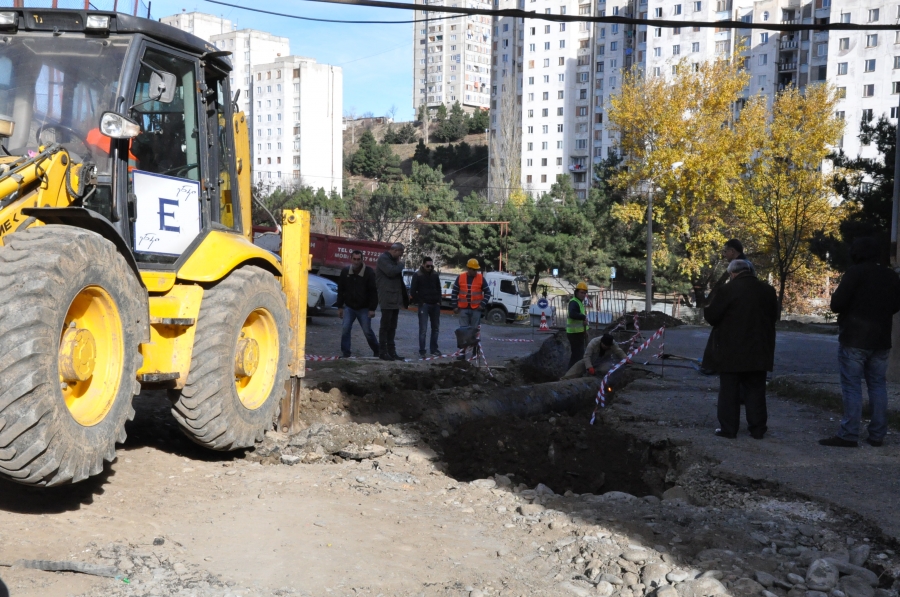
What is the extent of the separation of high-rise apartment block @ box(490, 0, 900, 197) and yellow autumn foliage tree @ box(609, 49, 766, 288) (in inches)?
358

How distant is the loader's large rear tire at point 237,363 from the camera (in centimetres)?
577

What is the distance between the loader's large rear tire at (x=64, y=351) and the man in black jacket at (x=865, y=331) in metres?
5.92

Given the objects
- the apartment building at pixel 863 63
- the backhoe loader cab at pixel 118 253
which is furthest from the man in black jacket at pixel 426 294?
the apartment building at pixel 863 63

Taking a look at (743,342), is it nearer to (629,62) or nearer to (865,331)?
(865,331)

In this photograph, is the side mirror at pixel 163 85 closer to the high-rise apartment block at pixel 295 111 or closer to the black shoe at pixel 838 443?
the black shoe at pixel 838 443

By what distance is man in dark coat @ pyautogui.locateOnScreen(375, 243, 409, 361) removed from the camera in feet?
46.5

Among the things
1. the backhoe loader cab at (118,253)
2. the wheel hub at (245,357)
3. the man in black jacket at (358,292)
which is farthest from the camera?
the man in black jacket at (358,292)

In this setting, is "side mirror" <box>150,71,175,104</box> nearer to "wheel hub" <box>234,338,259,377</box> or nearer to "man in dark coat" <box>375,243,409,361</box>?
"wheel hub" <box>234,338,259,377</box>

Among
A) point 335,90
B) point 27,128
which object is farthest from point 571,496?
point 335,90

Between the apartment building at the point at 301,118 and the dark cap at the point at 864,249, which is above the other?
the apartment building at the point at 301,118

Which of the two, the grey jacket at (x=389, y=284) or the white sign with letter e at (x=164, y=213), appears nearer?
the white sign with letter e at (x=164, y=213)

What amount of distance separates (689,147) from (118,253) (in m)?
45.5

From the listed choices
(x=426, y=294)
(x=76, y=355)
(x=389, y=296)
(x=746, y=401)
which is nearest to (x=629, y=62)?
(x=426, y=294)

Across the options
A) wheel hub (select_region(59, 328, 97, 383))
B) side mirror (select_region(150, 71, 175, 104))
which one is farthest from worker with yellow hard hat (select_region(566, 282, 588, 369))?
wheel hub (select_region(59, 328, 97, 383))
